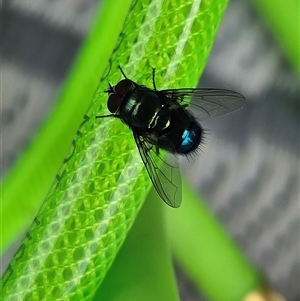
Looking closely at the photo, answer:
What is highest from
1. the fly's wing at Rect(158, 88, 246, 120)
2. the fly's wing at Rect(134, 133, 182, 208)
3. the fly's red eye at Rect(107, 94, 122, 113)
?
the fly's wing at Rect(158, 88, 246, 120)

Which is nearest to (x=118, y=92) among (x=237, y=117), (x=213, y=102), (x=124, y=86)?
(x=124, y=86)

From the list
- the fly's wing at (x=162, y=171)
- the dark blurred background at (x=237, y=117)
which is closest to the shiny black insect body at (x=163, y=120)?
the fly's wing at (x=162, y=171)

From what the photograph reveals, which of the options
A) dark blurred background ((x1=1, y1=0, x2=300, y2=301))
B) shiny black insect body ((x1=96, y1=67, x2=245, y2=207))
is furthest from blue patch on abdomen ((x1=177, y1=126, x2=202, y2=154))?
dark blurred background ((x1=1, y1=0, x2=300, y2=301))

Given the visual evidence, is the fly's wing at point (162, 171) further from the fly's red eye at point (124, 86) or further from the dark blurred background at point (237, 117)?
the dark blurred background at point (237, 117)

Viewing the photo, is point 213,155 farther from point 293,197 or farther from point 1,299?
point 1,299

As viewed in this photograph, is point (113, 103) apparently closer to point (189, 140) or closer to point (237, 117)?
point (189, 140)

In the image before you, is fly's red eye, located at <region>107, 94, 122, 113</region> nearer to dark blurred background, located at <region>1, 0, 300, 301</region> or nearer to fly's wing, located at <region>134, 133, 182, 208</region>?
fly's wing, located at <region>134, 133, 182, 208</region>

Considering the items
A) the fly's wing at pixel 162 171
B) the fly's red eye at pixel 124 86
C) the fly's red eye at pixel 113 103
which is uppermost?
the fly's red eye at pixel 124 86
